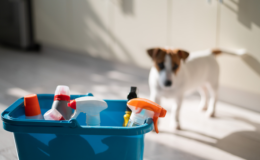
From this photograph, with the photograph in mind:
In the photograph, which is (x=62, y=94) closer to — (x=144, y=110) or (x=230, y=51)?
(x=144, y=110)

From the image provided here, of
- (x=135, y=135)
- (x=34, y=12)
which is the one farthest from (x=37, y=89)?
(x=34, y=12)

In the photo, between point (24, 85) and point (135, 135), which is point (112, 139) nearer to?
point (135, 135)

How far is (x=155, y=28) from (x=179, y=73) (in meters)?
0.66

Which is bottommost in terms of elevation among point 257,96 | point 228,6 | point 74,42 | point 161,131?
point 161,131

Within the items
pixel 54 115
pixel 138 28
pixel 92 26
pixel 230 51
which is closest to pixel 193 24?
pixel 230 51

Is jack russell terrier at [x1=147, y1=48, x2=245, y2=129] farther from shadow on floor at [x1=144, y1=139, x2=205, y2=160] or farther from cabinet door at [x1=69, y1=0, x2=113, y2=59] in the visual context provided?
cabinet door at [x1=69, y1=0, x2=113, y2=59]

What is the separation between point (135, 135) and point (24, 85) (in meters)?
1.25

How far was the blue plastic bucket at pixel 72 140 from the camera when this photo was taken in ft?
2.25

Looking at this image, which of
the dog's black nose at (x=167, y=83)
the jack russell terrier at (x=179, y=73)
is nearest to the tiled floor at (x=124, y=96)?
the jack russell terrier at (x=179, y=73)

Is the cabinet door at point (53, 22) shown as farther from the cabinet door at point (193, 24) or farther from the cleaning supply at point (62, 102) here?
the cleaning supply at point (62, 102)

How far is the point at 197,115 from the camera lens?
140 centimetres

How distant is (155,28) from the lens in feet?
5.82

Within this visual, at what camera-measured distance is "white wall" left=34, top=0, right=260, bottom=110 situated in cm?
138

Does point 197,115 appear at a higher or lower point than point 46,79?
lower
